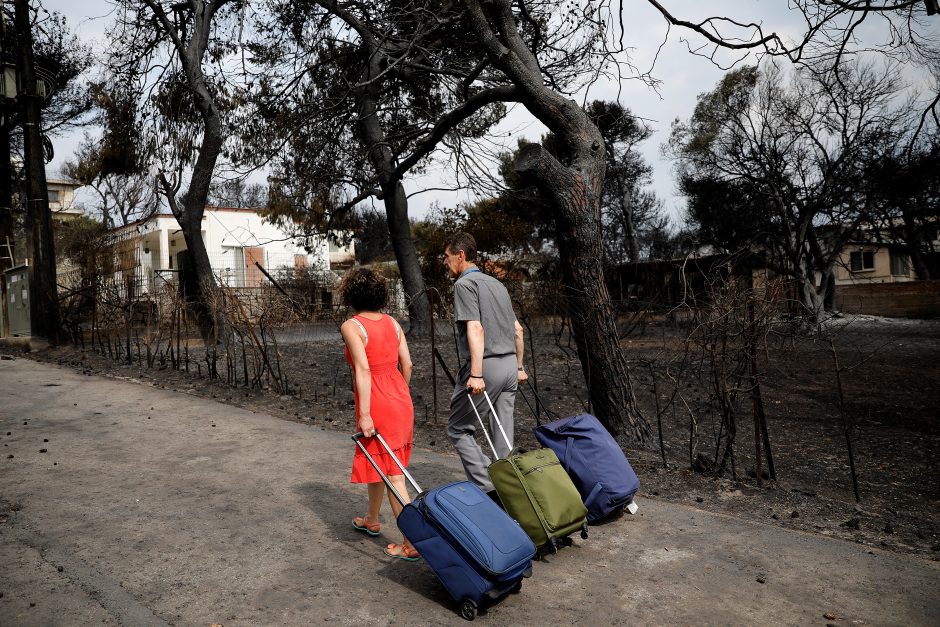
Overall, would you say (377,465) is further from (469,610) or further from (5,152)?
(5,152)

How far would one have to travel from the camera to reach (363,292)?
392 cm

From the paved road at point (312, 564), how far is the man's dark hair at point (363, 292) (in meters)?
1.39

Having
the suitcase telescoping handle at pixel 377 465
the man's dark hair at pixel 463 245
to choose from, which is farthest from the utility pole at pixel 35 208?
the suitcase telescoping handle at pixel 377 465

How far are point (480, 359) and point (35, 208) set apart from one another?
14.1 metres

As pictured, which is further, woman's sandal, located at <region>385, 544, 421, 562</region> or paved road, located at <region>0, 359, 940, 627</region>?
woman's sandal, located at <region>385, 544, 421, 562</region>

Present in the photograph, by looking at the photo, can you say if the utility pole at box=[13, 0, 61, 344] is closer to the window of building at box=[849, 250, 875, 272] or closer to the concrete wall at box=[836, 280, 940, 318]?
the concrete wall at box=[836, 280, 940, 318]

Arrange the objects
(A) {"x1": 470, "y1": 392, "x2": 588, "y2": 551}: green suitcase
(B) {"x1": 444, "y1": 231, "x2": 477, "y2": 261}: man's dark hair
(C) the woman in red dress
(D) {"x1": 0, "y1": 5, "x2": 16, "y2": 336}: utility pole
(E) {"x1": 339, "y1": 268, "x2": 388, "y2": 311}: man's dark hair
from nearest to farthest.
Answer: (A) {"x1": 470, "y1": 392, "x2": 588, "y2": 551}: green suitcase
(C) the woman in red dress
(E) {"x1": 339, "y1": 268, "x2": 388, "y2": 311}: man's dark hair
(B) {"x1": 444, "y1": 231, "x2": 477, "y2": 261}: man's dark hair
(D) {"x1": 0, "y1": 5, "x2": 16, "y2": 336}: utility pole

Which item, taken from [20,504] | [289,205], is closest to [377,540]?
[20,504]

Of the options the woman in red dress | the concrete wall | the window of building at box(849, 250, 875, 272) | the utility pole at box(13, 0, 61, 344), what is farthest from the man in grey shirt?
the window of building at box(849, 250, 875, 272)

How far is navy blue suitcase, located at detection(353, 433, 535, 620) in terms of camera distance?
3.08 m

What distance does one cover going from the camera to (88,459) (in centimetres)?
574

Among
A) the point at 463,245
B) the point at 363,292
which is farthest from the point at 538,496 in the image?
the point at 463,245

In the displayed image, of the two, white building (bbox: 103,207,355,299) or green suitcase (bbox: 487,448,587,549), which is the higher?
white building (bbox: 103,207,355,299)

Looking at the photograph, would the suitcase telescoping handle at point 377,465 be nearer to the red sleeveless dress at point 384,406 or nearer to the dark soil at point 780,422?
the red sleeveless dress at point 384,406
